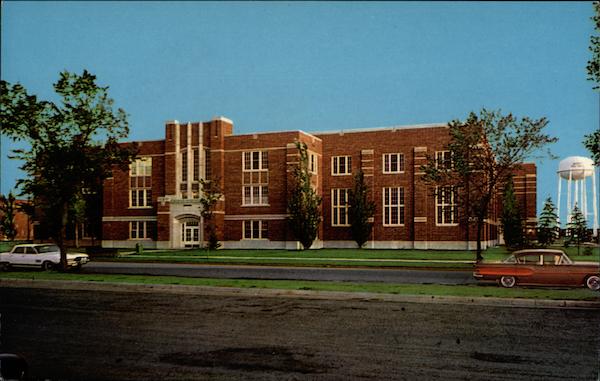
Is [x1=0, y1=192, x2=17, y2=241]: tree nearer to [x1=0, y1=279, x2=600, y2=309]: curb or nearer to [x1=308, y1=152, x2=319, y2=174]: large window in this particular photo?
[x1=0, y1=279, x2=600, y2=309]: curb

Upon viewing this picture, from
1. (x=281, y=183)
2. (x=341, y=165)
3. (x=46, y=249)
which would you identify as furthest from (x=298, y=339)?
(x=341, y=165)

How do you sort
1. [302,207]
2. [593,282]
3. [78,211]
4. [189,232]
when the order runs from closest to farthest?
[593,282] < [302,207] < [189,232] < [78,211]

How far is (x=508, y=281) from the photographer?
1980 cm

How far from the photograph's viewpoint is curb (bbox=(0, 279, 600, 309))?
15641 mm

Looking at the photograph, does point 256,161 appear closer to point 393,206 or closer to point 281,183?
point 281,183

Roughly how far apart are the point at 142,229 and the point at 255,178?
1289 centimetres

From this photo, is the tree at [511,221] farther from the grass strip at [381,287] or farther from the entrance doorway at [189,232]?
the grass strip at [381,287]

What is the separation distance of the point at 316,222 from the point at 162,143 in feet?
56.8

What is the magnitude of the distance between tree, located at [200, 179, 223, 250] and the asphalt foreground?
24.4m

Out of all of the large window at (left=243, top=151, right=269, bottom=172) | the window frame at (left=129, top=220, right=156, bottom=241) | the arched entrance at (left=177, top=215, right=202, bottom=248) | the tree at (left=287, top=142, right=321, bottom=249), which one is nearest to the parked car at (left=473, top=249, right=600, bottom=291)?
the tree at (left=287, top=142, right=321, bottom=249)

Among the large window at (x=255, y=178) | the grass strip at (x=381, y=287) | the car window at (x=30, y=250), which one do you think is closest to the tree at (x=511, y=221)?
the large window at (x=255, y=178)

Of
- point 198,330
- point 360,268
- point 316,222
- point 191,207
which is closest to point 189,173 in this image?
point 191,207

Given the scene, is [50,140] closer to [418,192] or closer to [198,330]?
[198,330]

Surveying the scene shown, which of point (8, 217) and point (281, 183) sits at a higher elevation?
point (281, 183)
